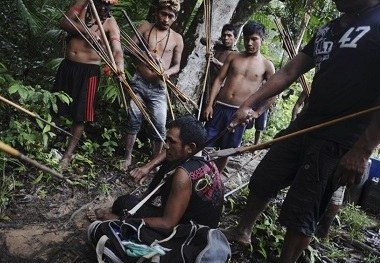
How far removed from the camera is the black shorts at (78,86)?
3.86 m

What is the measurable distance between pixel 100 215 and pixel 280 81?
1.80 metres

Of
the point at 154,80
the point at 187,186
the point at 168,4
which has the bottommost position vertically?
the point at 187,186

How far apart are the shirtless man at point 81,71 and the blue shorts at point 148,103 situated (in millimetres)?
555

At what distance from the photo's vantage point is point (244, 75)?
4.74 m

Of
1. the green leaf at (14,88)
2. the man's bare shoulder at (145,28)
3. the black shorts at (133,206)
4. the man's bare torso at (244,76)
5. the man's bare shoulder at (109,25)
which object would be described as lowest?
the black shorts at (133,206)

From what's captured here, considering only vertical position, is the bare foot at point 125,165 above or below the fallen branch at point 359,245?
above

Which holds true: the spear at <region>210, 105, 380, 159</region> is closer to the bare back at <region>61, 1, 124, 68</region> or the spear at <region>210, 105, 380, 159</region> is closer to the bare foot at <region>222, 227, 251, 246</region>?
the bare foot at <region>222, 227, 251, 246</region>

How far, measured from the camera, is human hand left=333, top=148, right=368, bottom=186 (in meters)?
2.18

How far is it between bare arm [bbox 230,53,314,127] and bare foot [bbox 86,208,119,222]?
47.8 inches

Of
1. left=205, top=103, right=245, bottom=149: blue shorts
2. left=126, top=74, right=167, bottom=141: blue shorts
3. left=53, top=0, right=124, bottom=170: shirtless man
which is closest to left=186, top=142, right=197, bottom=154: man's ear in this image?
left=53, top=0, right=124, bottom=170: shirtless man

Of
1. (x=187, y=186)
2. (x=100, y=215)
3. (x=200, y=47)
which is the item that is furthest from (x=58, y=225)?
(x=200, y=47)

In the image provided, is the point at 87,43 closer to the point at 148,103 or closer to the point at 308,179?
the point at 148,103

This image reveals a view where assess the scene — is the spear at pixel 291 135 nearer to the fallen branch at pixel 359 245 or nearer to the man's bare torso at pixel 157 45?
the man's bare torso at pixel 157 45

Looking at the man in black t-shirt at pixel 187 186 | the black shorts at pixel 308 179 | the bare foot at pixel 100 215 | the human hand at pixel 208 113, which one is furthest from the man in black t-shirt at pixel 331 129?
the human hand at pixel 208 113
